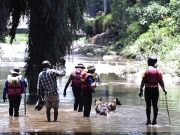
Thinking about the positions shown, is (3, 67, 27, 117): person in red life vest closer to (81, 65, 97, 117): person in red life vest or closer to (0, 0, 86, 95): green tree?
(81, 65, 97, 117): person in red life vest

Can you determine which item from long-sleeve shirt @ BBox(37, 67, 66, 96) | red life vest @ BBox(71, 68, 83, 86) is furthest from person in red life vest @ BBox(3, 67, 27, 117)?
red life vest @ BBox(71, 68, 83, 86)

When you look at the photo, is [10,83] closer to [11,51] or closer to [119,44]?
[119,44]

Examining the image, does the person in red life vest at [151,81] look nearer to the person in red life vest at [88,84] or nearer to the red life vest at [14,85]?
the person in red life vest at [88,84]

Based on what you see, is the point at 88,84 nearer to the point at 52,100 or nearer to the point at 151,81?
the point at 52,100

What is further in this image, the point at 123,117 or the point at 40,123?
the point at 123,117

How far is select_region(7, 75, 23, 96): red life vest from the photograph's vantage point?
14.2m

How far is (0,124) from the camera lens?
518 inches

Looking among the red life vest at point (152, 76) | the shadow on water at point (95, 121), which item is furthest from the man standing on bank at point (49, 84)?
the red life vest at point (152, 76)

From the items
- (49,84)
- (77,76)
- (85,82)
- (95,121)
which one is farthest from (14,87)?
(95,121)

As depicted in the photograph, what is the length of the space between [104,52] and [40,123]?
128ft

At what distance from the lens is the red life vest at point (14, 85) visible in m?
14.2

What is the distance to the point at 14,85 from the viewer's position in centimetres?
1427

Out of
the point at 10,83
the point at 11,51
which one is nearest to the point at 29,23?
the point at 10,83

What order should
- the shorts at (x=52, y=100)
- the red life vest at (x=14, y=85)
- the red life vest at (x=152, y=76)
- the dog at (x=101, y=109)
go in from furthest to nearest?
the dog at (x=101, y=109), the red life vest at (x=14, y=85), the shorts at (x=52, y=100), the red life vest at (x=152, y=76)
